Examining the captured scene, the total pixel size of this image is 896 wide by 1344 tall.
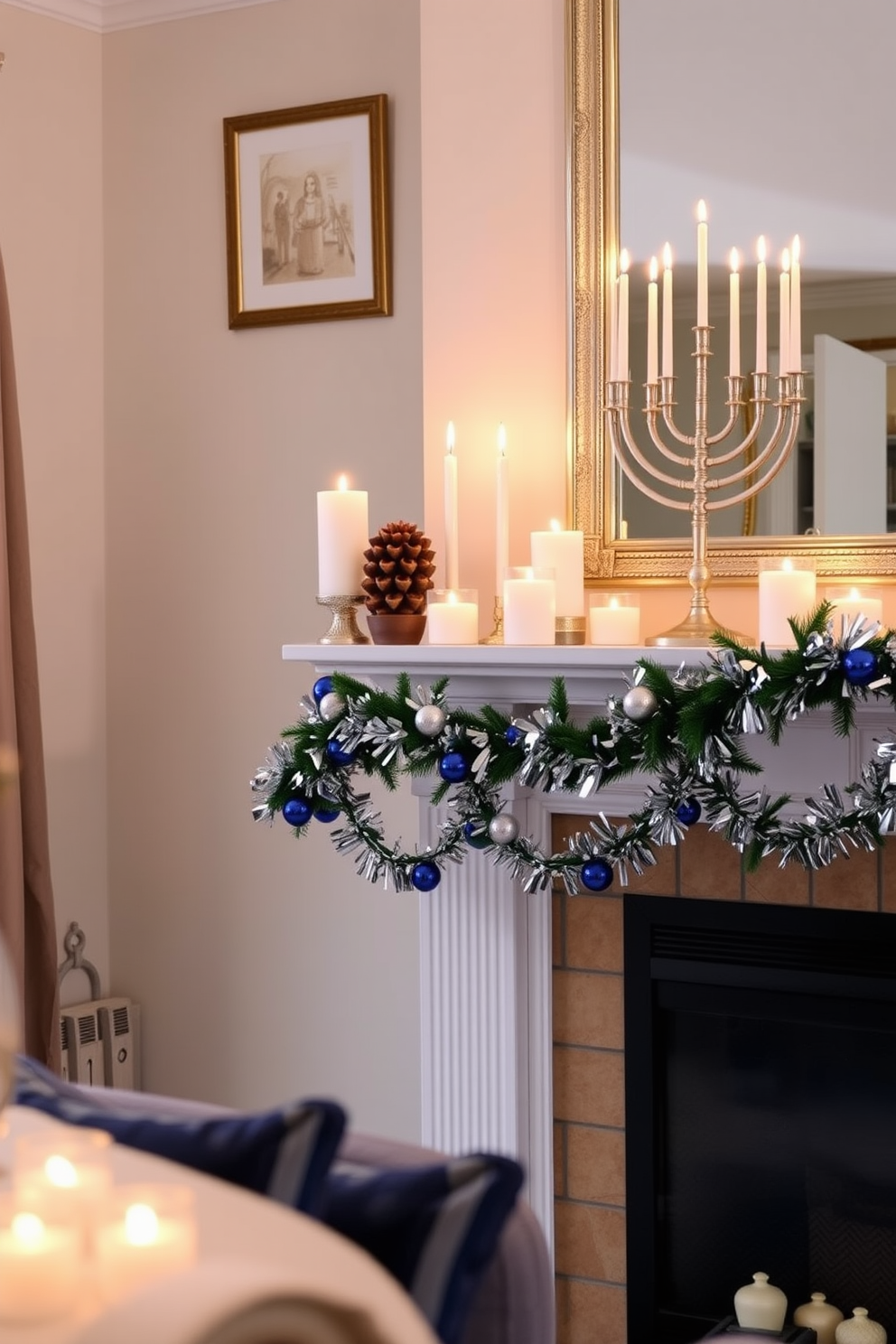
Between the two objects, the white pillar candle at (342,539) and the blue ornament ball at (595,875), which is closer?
the blue ornament ball at (595,875)

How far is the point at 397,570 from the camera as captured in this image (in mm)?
2150

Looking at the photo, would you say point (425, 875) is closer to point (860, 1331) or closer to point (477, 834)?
point (477, 834)

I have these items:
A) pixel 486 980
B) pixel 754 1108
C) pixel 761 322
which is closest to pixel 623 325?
pixel 761 322

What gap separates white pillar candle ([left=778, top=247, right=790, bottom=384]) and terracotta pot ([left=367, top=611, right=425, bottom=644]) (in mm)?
608

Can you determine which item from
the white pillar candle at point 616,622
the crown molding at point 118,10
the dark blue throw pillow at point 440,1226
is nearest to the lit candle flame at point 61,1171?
the dark blue throw pillow at point 440,1226

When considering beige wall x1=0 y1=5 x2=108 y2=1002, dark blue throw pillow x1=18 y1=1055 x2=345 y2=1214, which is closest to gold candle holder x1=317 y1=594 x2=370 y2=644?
beige wall x1=0 y1=5 x2=108 y2=1002

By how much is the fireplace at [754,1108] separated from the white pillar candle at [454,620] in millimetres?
453

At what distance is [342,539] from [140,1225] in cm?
149

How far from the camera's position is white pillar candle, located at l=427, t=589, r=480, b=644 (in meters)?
2.17

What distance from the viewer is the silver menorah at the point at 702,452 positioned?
208 cm

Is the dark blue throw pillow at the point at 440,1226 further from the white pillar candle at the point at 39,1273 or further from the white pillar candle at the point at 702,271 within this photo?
the white pillar candle at the point at 702,271

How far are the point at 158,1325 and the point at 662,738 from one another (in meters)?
1.29

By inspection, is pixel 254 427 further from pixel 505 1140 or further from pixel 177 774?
pixel 505 1140

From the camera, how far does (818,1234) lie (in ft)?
7.12
